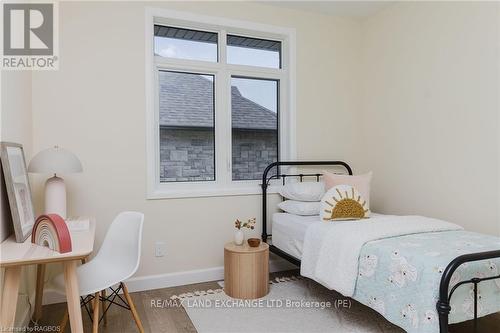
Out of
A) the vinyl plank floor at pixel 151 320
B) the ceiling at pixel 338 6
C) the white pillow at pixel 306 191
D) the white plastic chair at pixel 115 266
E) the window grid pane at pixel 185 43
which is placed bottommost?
the vinyl plank floor at pixel 151 320

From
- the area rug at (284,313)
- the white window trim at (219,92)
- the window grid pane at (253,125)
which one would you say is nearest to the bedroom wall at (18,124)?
the white window trim at (219,92)

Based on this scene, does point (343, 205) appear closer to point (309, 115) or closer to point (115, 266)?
point (309, 115)

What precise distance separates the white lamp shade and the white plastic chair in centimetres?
47

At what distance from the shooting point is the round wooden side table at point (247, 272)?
2738 mm

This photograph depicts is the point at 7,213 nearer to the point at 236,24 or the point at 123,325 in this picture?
the point at 123,325

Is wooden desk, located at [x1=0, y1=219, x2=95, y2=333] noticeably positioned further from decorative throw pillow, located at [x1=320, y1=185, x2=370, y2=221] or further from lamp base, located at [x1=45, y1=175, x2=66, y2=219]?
decorative throw pillow, located at [x1=320, y1=185, x2=370, y2=221]

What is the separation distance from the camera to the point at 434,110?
304 cm

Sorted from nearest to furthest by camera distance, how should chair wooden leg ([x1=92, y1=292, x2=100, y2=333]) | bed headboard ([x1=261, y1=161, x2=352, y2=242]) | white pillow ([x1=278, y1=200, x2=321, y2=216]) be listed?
1. chair wooden leg ([x1=92, y1=292, x2=100, y2=333])
2. white pillow ([x1=278, y1=200, x2=321, y2=216])
3. bed headboard ([x1=261, y1=161, x2=352, y2=242])

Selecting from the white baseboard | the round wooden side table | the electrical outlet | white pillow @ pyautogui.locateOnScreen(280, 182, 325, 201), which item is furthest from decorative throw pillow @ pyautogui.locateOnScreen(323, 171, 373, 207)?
the electrical outlet

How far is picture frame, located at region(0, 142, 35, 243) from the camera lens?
5.73ft

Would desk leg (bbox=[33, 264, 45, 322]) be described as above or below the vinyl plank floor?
above

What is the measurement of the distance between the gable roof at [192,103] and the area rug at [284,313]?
1551 mm

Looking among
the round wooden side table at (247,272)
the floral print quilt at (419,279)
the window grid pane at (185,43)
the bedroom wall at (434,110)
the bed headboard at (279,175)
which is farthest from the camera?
the bed headboard at (279,175)

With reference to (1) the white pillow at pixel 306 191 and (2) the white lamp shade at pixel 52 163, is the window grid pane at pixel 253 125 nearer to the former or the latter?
(1) the white pillow at pixel 306 191
